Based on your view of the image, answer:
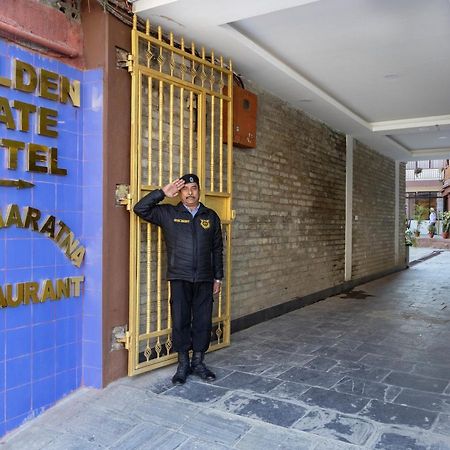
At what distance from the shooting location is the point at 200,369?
4168 millimetres

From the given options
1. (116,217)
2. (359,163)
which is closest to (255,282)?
(116,217)

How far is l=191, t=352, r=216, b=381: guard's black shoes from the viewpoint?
13.5ft

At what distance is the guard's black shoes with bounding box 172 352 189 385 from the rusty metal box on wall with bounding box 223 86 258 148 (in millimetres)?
2457

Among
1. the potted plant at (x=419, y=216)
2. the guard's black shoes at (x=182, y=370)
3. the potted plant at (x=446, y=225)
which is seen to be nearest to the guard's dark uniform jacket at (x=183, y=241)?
the guard's black shoes at (x=182, y=370)

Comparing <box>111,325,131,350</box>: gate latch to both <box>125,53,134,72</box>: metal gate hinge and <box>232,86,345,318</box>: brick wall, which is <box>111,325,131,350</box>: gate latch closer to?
<box>232,86,345,318</box>: brick wall

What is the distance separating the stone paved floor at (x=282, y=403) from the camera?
3.07 metres

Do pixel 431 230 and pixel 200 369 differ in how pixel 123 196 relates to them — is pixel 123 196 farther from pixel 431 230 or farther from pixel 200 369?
pixel 431 230

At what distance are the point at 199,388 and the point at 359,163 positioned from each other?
7.53 m

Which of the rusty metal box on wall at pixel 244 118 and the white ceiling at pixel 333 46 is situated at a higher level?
the white ceiling at pixel 333 46

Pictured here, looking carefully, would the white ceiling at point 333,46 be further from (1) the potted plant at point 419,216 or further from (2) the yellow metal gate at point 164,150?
(1) the potted plant at point 419,216

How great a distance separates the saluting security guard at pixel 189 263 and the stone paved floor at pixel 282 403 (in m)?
0.31

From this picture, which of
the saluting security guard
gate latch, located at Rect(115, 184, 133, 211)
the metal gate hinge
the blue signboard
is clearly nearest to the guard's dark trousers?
the saluting security guard

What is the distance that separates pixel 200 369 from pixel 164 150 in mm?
2021

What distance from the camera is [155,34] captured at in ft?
14.5
